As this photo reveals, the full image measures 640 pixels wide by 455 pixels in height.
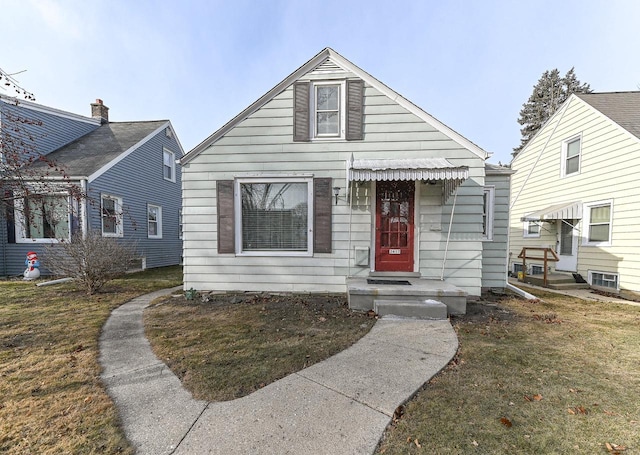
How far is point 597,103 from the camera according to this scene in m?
9.00

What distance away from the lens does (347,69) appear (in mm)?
6098

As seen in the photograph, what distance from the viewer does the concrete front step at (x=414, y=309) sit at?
4801mm

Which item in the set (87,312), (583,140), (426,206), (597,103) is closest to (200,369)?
(87,312)

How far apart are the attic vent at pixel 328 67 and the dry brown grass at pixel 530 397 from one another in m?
5.63

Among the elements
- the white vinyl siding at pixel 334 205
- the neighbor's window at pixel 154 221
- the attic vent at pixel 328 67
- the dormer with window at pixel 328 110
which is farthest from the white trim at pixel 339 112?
the neighbor's window at pixel 154 221

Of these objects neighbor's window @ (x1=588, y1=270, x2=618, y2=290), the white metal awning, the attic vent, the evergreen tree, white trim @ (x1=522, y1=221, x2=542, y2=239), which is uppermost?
the evergreen tree

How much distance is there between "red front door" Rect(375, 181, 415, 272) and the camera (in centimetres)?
621

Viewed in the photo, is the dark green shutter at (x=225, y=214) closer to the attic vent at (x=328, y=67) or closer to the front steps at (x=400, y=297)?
the front steps at (x=400, y=297)

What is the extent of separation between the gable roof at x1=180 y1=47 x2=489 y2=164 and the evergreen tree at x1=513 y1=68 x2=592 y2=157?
103ft

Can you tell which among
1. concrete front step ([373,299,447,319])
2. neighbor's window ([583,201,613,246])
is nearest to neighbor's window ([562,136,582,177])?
neighbor's window ([583,201,613,246])

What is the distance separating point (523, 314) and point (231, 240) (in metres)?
6.12

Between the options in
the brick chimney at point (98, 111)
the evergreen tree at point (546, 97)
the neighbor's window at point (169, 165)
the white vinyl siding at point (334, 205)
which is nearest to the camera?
the white vinyl siding at point (334, 205)

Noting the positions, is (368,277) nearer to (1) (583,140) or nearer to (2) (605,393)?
(2) (605,393)

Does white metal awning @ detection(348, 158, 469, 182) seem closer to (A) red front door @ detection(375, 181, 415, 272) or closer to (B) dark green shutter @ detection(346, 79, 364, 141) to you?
(A) red front door @ detection(375, 181, 415, 272)
